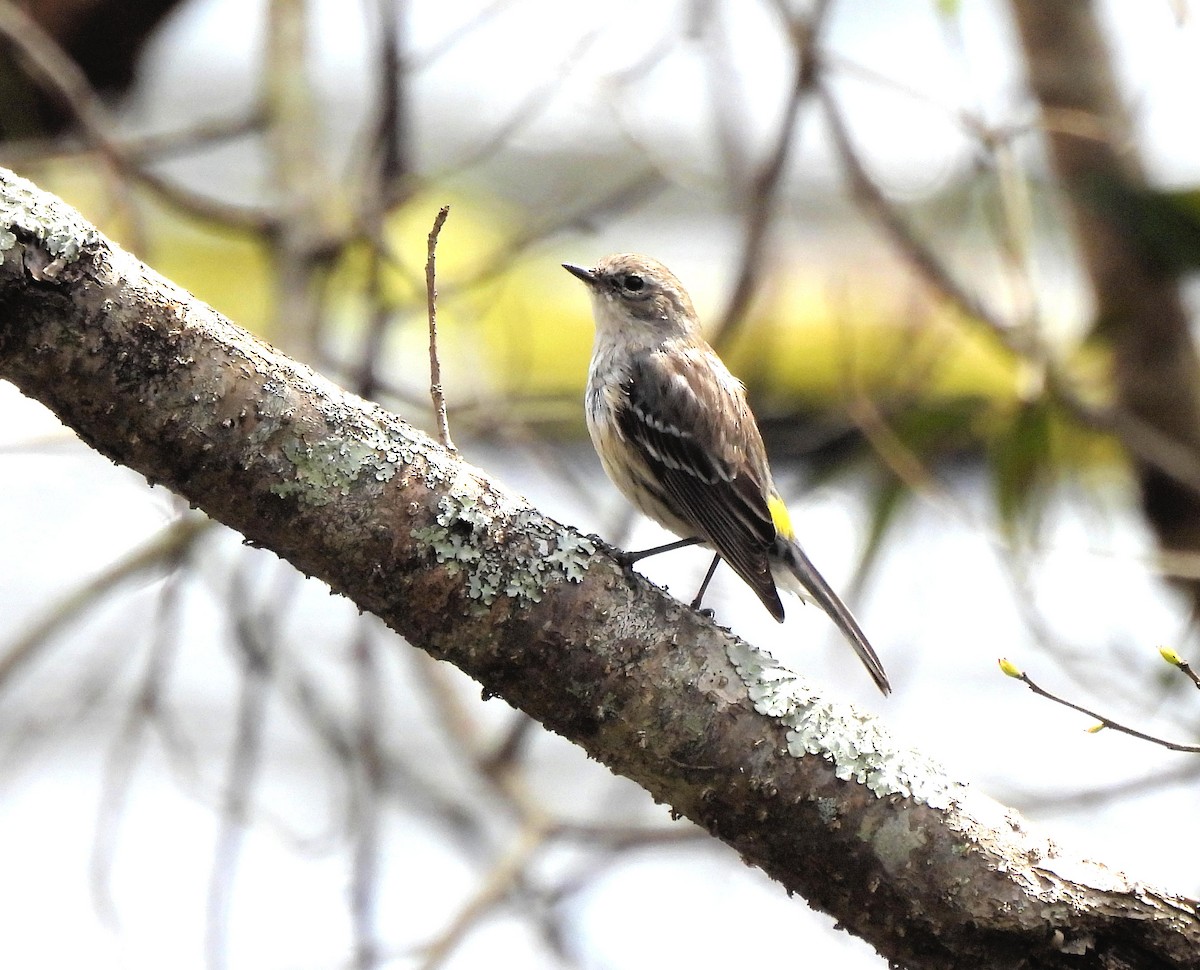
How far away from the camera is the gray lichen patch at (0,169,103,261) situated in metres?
1.96

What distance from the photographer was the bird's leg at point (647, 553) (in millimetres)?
2564

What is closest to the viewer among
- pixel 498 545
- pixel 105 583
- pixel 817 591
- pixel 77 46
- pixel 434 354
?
pixel 498 545

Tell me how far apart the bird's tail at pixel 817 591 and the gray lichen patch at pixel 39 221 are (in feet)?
8.21

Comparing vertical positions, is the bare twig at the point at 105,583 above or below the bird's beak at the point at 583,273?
below

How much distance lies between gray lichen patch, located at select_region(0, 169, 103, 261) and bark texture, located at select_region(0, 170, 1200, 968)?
0.08 m

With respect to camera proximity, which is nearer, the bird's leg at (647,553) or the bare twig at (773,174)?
the bird's leg at (647,553)

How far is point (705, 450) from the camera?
13.9ft

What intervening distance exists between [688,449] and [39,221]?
255 centimetres

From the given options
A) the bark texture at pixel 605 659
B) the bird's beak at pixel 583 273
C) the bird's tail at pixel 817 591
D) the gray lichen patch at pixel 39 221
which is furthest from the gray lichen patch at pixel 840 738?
the bird's beak at pixel 583 273

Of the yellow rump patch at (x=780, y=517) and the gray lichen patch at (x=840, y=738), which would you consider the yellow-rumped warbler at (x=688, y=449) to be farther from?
the gray lichen patch at (x=840, y=738)

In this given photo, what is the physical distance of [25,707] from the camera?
6238mm

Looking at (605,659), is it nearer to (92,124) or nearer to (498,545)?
(498,545)

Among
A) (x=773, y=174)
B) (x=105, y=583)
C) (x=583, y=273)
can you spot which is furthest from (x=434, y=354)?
(x=773, y=174)

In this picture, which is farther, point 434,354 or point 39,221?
point 434,354
